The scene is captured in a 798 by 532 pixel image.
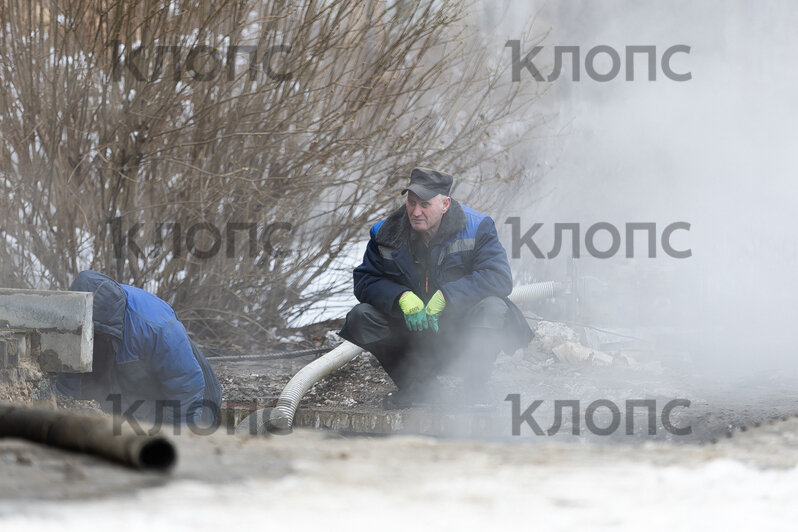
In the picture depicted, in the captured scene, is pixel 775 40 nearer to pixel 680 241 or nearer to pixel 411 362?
pixel 680 241

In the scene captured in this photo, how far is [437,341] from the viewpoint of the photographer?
201 inches

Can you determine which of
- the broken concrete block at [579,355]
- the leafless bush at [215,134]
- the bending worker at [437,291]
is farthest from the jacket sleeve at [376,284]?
the broken concrete block at [579,355]

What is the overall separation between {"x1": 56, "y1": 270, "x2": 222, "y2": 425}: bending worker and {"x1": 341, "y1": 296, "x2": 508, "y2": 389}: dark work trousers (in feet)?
3.35

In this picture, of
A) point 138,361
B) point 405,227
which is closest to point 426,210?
point 405,227

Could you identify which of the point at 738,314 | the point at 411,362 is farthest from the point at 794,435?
the point at 738,314

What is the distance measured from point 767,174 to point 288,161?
5.02 meters

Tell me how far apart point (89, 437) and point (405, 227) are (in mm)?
2849

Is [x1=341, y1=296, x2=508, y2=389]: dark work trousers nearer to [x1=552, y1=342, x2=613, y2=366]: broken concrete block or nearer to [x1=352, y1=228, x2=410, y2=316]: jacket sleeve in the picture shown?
[x1=352, y1=228, x2=410, y2=316]: jacket sleeve

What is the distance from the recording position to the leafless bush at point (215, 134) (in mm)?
5703

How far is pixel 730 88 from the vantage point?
8.81 metres

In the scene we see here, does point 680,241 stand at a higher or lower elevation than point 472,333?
higher

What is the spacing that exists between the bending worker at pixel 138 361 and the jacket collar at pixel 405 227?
1.29 metres

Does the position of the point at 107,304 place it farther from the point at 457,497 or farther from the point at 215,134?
the point at 457,497

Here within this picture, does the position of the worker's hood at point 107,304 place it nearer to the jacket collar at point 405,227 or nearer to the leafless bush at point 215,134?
the jacket collar at point 405,227
